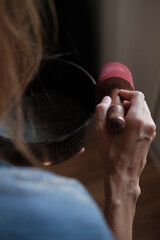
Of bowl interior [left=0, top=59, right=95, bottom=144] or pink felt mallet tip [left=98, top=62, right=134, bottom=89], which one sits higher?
pink felt mallet tip [left=98, top=62, right=134, bottom=89]

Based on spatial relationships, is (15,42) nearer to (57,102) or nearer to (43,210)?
(43,210)

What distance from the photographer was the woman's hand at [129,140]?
597 millimetres

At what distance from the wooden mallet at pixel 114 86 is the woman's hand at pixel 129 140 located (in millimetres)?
17

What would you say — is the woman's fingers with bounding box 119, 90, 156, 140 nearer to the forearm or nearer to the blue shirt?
the forearm

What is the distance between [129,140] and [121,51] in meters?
0.50

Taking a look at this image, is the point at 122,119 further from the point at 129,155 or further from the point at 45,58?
the point at 45,58

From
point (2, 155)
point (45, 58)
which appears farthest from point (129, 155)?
point (45, 58)

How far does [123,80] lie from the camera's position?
74 cm

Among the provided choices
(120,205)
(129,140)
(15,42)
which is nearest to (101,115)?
(129,140)

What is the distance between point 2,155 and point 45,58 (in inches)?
13.2

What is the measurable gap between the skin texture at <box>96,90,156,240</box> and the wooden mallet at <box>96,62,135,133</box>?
0.02 metres

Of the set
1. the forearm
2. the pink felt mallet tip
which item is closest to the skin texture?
the forearm

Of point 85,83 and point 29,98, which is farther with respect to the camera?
point 29,98

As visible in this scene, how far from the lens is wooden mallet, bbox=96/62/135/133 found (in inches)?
23.8
